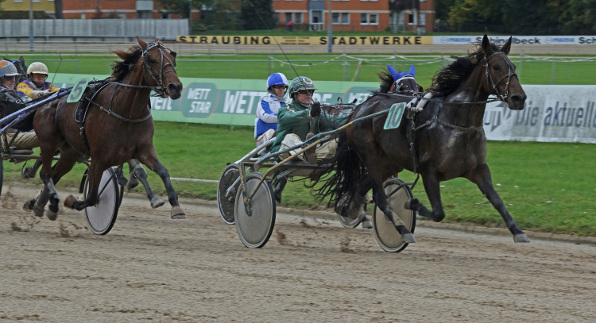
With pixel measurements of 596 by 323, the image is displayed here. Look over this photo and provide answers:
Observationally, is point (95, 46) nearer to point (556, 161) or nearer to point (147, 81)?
point (556, 161)

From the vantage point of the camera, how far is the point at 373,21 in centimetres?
6125

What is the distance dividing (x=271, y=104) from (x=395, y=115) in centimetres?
217

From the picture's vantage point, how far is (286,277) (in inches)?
246

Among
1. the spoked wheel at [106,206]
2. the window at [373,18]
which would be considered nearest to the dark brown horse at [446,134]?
the spoked wheel at [106,206]

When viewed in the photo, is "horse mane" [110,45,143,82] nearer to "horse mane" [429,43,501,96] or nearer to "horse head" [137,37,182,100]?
"horse head" [137,37,182,100]

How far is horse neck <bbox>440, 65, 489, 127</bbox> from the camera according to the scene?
7.00 metres

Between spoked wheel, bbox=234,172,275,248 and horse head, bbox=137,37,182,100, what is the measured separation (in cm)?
105

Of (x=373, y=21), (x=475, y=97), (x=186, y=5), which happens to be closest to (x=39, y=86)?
(x=475, y=97)

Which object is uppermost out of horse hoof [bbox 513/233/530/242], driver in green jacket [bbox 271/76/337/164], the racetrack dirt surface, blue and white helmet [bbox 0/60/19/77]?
blue and white helmet [bbox 0/60/19/77]

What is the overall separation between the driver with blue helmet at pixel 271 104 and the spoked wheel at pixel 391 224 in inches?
69.6

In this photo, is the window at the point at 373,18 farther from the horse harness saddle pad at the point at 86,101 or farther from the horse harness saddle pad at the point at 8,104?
the horse harness saddle pad at the point at 86,101

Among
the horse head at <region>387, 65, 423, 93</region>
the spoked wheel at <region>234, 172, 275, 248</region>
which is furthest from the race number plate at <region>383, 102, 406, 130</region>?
the horse head at <region>387, 65, 423, 93</region>

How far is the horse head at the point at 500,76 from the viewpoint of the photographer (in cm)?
668

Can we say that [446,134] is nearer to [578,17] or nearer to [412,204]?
[412,204]
